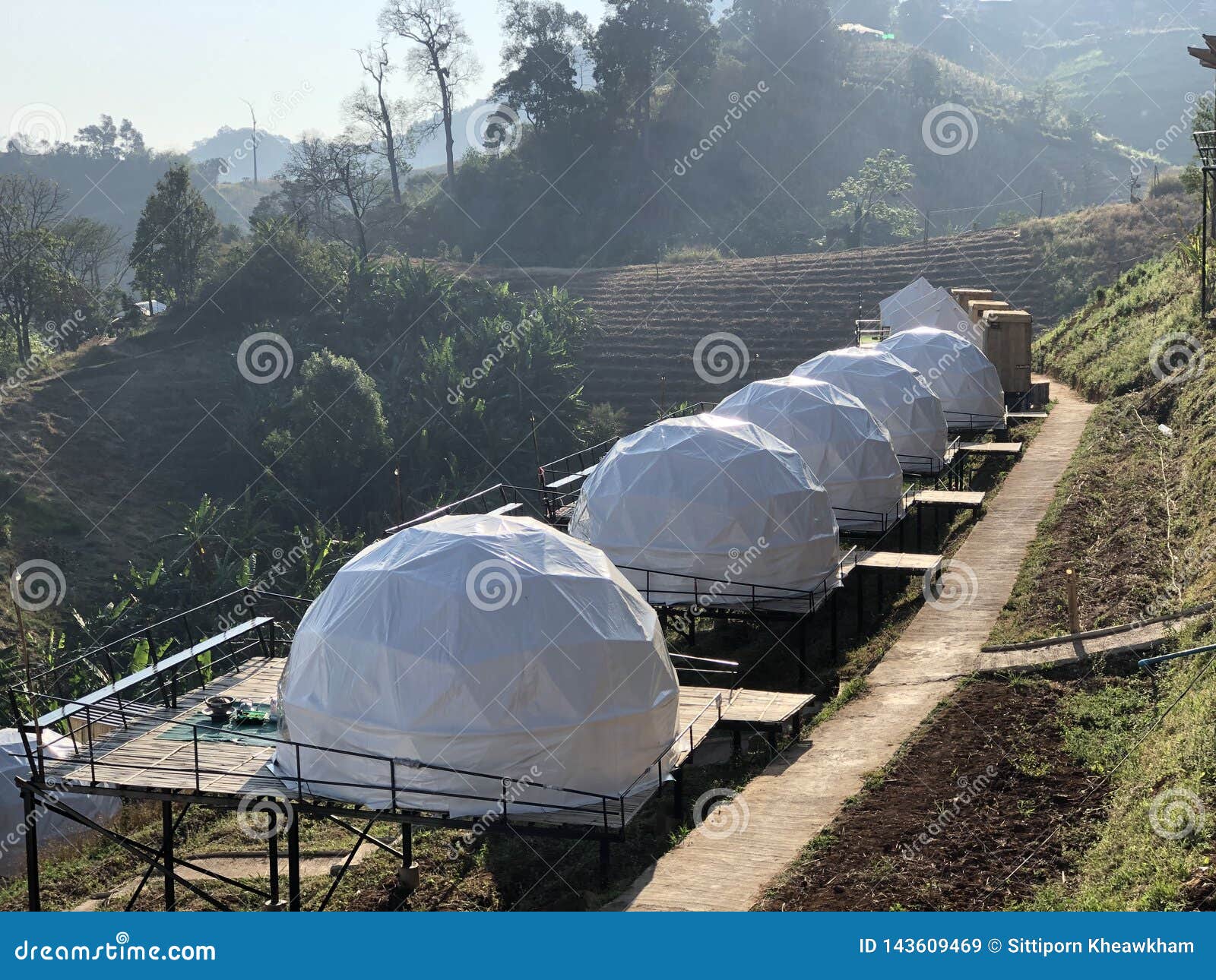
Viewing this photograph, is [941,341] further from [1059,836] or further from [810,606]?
[1059,836]

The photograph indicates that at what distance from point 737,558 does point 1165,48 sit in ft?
531

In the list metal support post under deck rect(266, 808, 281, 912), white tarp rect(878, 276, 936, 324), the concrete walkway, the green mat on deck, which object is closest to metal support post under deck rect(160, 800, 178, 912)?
the green mat on deck

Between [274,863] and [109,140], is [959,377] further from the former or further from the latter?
[109,140]

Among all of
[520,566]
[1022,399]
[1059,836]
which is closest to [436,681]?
[520,566]

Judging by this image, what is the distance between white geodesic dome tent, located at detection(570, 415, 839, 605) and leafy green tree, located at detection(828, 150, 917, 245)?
54889mm

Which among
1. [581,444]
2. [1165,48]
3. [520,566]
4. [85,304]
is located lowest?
[581,444]

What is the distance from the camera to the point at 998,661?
1820cm

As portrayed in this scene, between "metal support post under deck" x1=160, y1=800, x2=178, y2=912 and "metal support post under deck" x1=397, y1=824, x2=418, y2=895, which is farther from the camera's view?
"metal support post under deck" x1=397, y1=824, x2=418, y2=895

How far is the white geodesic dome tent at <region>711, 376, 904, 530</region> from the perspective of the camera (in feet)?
85.5

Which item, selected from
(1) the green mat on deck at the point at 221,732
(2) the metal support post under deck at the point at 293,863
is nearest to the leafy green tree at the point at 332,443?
(1) the green mat on deck at the point at 221,732

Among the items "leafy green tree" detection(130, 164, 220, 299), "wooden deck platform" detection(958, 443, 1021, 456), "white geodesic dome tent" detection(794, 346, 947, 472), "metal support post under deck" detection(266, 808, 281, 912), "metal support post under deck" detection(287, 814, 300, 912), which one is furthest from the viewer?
"leafy green tree" detection(130, 164, 220, 299)

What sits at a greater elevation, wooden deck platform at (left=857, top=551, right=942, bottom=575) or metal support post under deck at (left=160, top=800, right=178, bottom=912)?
wooden deck platform at (left=857, top=551, right=942, bottom=575)

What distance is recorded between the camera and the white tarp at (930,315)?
4516 cm

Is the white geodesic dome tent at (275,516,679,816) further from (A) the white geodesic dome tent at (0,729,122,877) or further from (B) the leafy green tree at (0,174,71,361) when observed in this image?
(B) the leafy green tree at (0,174,71,361)
